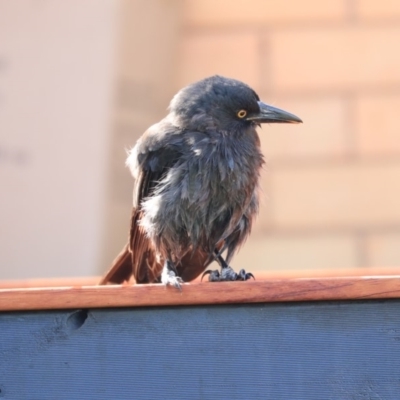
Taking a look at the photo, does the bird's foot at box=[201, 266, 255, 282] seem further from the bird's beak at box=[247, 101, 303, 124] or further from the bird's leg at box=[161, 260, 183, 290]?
the bird's beak at box=[247, 101, 303, 124]

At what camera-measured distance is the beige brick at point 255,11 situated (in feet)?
18.7

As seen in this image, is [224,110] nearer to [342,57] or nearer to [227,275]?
[227,275]

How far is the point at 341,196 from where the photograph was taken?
18.0ft

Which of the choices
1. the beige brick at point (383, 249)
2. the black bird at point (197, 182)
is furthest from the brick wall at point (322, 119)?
the black bird at point (197, 182)

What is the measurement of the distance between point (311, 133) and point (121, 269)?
257 cm

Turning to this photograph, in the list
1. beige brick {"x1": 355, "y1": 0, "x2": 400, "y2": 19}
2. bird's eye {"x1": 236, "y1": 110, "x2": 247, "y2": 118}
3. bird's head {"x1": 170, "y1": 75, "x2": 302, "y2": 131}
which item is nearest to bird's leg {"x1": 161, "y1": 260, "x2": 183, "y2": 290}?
bird's head {"x1": 170, "y1": 75, "x2": 302, "y2": 131}

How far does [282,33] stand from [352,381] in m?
4.11

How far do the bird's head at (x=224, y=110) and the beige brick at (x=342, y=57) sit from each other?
2.47 meters

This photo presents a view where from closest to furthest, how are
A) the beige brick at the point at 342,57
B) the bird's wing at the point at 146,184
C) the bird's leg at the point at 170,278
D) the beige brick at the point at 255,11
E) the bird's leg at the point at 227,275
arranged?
the bird's leg at the point at 170,278, the bird's leg at the point at 227,275, the bird's wing at the point at 146,184, the beige brick at the point at 342,57, the beige brick at the point at 255,11

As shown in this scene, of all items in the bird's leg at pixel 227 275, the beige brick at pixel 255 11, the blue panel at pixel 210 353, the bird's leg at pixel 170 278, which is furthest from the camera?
the beige brick at pixel 255 11

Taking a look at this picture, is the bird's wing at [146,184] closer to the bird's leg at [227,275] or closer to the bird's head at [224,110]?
the bird's head at [224,110]

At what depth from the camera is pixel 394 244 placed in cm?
546

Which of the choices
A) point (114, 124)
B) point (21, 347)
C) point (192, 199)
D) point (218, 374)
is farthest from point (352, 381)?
point (114, 124)

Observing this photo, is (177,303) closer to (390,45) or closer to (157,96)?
(157,96)
